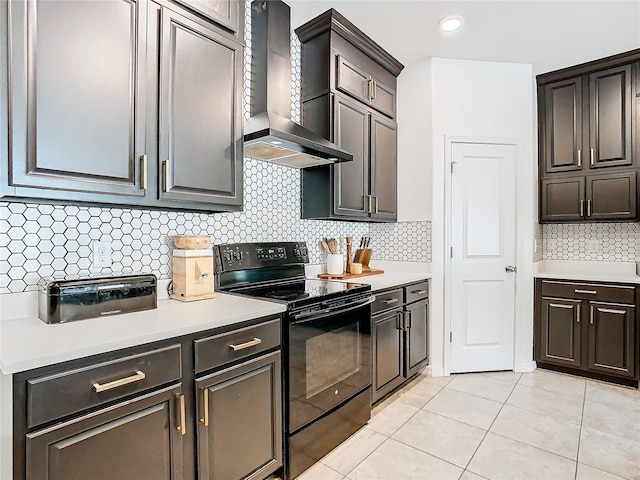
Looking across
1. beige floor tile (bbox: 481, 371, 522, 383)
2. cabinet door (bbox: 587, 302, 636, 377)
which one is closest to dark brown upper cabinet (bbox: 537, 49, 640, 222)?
cabinet door (bbox: 587, 302, 636, 377)

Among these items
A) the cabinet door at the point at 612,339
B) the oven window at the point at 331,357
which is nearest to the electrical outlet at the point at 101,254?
the oven window at the point at 331,357

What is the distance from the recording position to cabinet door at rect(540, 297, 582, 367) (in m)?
3.15

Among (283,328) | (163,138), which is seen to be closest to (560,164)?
(283,328)

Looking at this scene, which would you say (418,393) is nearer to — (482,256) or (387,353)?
(387,353)

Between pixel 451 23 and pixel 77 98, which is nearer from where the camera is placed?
pixel 77 98

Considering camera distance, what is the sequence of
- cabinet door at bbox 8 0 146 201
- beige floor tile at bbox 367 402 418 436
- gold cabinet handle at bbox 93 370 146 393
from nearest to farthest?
gold cabinet handle at bbox 93 370 146 393, cabinet door at bbox 8 0 146 201, beige floor tile at bbox 367 402 418 436

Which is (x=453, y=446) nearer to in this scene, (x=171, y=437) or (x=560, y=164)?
(x=171, y=437)

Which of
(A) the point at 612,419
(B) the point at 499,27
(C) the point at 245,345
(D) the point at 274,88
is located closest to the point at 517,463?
(A) the point at 612,419

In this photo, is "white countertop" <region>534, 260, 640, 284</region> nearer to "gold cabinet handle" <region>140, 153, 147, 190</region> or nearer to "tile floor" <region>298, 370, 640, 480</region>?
"tile floor" <region>298, 370, 640, 480</region>

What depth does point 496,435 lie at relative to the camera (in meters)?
2.22

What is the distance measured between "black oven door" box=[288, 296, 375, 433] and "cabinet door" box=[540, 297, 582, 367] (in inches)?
79.4

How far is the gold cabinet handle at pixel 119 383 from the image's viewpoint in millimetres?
1119

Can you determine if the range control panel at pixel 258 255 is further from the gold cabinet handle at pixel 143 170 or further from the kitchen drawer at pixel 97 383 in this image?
the kitchen drawer at pixel 97 383

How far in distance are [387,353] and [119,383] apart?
1897mm
